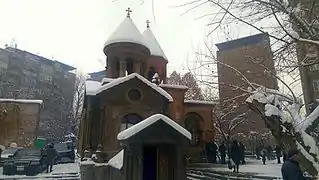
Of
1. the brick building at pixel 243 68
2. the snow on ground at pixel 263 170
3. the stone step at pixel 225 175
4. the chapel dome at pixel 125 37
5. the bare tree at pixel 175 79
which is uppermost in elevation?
the bare tree at pixel 175 79

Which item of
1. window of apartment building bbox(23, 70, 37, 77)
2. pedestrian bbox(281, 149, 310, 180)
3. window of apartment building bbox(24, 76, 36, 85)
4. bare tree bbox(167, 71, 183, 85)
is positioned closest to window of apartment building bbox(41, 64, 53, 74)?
window of apartment building bbox(23, 70, 37, 77)

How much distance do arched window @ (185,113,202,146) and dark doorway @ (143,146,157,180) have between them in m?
14.0

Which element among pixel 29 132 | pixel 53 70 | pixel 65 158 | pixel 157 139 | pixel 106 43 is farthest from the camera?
pixel 53 70

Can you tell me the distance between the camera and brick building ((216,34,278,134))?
27.0ft

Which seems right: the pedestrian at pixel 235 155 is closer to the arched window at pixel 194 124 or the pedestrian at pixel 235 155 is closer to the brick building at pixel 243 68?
the brick building at pixel 243 68

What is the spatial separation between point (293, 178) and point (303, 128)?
1196 millimetres

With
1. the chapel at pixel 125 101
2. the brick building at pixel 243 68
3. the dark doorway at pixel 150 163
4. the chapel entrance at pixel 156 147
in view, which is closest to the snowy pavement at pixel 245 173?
the chapel at pixel 125 101

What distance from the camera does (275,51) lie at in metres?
6.93

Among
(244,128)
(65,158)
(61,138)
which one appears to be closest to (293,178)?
(65,158)

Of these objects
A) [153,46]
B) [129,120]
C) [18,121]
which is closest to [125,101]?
[129,120]

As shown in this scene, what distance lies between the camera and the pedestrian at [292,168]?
6359 millimetres

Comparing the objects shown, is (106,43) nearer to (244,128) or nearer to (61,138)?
(244,128)

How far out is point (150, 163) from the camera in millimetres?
10445

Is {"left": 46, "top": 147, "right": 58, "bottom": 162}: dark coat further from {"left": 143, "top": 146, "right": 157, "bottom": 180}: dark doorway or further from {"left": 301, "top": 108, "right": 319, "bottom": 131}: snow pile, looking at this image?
{"left": 301, "top": 108, "right": 319, "bottom": 131}: snow pile
